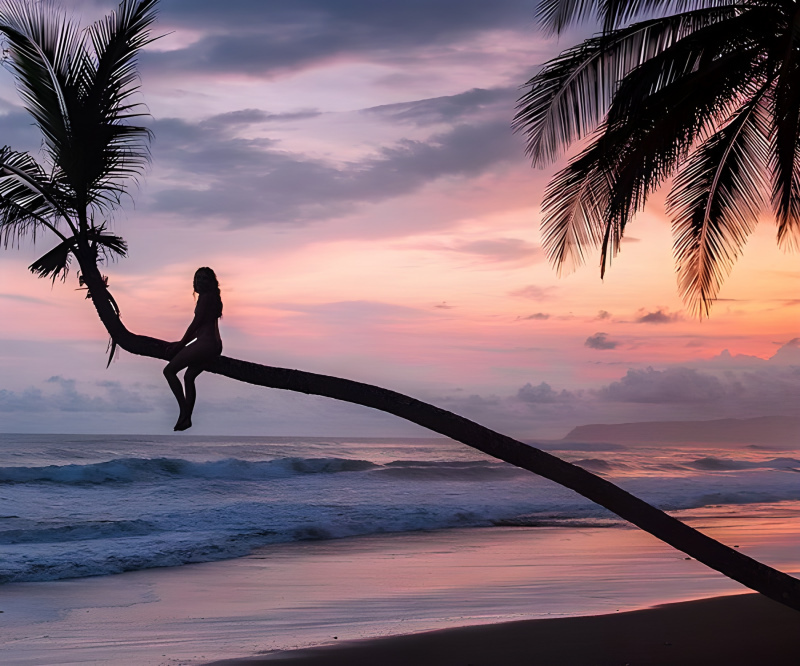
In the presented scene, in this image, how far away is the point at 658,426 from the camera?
92562mm

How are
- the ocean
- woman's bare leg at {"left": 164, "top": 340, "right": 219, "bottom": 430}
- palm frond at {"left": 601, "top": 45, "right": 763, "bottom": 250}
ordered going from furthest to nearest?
the ocean, palm frond at {"left": 601, "top": 45, "right": 763, "bottom": 250}, woman's bare leg at {"left": 164, "top": 340, "right": 219, "bottom": 430}

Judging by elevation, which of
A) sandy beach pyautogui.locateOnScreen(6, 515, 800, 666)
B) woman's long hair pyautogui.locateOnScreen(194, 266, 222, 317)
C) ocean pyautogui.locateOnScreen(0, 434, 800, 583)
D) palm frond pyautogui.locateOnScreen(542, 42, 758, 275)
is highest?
palm frond pyautogui.locateOnScreen(542, 42, 758, 275)

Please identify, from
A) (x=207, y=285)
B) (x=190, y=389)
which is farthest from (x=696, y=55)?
(x=190, y=389)

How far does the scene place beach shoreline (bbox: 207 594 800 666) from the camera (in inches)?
293

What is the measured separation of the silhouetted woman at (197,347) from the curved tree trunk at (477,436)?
12 centimetres

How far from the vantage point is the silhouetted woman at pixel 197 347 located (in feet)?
18.4

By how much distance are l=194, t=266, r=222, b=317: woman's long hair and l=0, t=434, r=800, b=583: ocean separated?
345 inches

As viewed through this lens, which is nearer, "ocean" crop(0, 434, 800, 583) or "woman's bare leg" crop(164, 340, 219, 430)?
"woman's bare leg" crop(164, 340, 219, 430)

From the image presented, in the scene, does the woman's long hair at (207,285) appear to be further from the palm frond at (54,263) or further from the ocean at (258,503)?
the ocean at (258,503)

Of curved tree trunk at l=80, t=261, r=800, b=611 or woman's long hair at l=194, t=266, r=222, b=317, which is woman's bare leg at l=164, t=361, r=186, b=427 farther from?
woman's long hair at l=194, t=266, r=222, b=317

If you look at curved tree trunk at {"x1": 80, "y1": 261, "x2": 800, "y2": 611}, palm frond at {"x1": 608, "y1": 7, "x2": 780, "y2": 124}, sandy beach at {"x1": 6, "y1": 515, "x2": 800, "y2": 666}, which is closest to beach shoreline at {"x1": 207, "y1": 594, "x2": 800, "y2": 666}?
sandy beach at {"x1": 6, "y1": 515, "x2": 800, "y2": 666}

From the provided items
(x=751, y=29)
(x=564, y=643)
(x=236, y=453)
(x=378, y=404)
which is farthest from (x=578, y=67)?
(x=236, y=453)

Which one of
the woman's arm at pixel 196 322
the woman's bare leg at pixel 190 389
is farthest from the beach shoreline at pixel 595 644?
the woman's arm at pixel 196 322

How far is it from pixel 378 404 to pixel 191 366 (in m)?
1.23
